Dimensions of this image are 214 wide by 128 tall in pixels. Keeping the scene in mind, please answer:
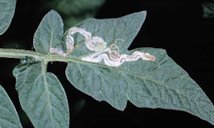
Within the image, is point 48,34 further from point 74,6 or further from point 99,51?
point 74,6

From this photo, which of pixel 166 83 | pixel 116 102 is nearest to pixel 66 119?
pixel 116 102

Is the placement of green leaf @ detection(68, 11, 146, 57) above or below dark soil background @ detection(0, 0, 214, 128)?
above

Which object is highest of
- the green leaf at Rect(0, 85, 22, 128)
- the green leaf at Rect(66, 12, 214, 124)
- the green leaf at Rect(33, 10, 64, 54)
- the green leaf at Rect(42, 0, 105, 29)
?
the green leaf at Rect(33, 10, 64, 54)

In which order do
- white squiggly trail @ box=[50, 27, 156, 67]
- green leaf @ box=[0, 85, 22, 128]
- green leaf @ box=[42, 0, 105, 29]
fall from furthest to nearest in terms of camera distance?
green leaf @ box=[42, 0, 105, 29] < white squiggly trail @ box=[50, 27, 156, 67] < green leaf @ box=[0, 85, 22, 128]

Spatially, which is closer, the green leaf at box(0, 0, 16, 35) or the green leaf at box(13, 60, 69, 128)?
the green leaf at box(13, 60, 69, 128)

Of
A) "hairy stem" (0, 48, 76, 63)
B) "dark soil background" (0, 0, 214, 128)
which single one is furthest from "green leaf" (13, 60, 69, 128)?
"dark soil background" (0, 0, 214, 128)

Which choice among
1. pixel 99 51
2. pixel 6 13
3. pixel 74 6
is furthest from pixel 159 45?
pixel 6 13

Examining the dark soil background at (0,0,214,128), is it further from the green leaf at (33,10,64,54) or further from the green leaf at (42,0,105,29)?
the green leaf at (33,10,64,54)
